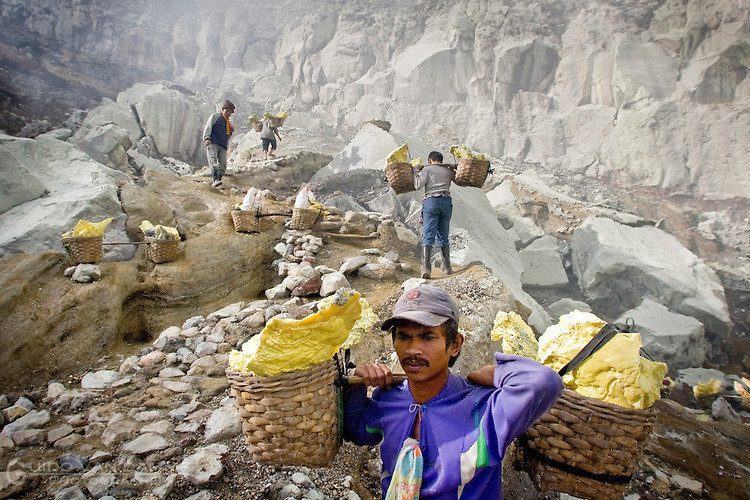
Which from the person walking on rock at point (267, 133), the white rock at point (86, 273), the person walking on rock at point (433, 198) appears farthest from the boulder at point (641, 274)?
the white rock at point (86, 273)

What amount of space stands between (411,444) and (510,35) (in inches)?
1153

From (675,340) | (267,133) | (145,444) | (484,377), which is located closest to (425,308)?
(484,377)

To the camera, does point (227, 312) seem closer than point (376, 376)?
No

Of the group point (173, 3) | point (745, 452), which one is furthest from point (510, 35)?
point (173, 3)

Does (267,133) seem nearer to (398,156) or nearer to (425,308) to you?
(398,156)

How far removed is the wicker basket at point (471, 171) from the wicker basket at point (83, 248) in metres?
4.44

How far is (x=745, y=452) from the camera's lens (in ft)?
13.4

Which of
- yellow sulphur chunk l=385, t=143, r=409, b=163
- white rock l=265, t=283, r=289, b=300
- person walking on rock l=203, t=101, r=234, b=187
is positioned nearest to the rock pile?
white rock l=265, t=283, r=289, b=300

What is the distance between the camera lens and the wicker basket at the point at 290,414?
4.02 ft

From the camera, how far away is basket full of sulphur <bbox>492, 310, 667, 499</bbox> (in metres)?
1.09

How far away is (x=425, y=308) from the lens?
1.17 m

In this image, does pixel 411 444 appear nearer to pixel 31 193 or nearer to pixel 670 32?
pixel 31 193

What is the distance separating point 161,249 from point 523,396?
184 inches

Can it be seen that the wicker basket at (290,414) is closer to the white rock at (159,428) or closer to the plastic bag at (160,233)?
the white rock at (159,428)
